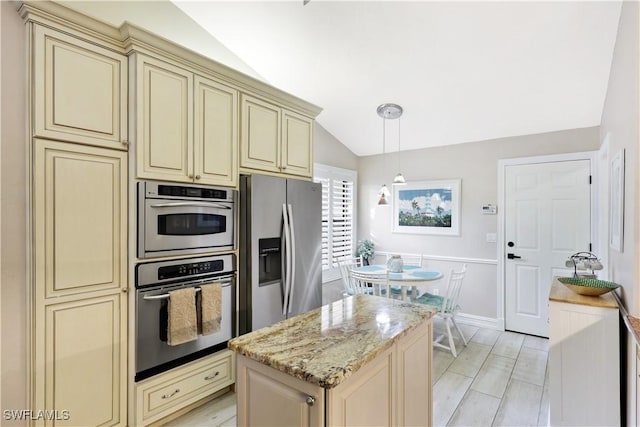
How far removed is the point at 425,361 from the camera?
1730 millimetres

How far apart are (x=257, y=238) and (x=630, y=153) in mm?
2336

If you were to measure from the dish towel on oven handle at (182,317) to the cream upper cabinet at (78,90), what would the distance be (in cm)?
98

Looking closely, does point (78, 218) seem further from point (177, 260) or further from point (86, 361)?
point (86, 361)

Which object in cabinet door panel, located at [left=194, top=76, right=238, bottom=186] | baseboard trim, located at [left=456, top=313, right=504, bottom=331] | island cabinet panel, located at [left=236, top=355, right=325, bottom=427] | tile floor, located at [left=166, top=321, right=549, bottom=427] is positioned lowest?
tile floor, located at [left=166, top=321, right=549, bottom=427]

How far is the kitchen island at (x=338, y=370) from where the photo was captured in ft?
3.66

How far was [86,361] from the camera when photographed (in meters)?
1.82

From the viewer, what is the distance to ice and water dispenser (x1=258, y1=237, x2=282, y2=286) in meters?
2.54

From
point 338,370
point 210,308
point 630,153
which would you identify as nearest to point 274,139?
point 210,308

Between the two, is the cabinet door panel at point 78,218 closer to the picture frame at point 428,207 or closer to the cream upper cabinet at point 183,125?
the cream upper cabinet at point 183,125

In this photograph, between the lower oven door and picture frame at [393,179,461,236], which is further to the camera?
picture frame at [393,179,461,236]

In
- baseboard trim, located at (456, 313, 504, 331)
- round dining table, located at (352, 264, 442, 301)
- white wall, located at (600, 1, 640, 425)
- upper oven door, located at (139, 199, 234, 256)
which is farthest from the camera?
baseboard trim, located at (456, 313, 504, 331)

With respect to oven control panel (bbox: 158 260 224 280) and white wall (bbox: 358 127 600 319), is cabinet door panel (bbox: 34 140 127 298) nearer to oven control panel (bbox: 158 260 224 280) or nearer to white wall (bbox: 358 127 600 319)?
oven control panel (bbox: 158 260 224 280)

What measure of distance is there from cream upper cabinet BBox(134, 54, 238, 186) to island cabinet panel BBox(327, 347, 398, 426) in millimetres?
1647

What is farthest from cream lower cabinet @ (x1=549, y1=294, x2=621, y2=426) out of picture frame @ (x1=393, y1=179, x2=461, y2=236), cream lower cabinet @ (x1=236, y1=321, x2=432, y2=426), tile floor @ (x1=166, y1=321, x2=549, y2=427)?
picture frame @ (x1=393, y1=179, x2=461, y2=236)
